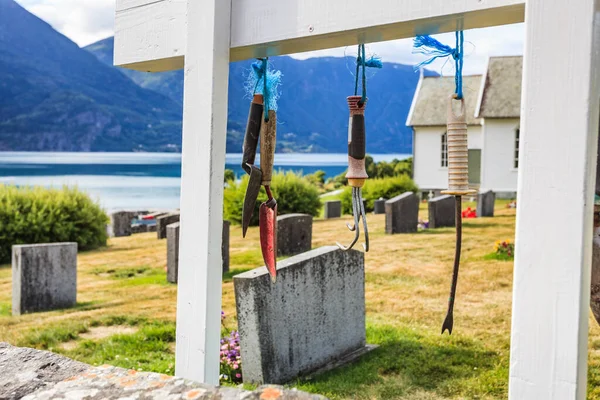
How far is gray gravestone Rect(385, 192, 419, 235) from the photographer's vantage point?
13992 millimetres

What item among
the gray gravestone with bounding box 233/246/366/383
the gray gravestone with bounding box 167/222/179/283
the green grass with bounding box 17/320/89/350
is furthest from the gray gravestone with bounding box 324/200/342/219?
the gray gravestone with bounding box 233/246/366/383

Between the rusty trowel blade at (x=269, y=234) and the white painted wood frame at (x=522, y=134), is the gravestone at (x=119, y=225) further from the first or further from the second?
the rusty trowel blade at (x=269, y=234)

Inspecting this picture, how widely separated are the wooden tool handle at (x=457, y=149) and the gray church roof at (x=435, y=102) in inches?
1068

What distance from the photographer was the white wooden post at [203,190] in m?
1.82

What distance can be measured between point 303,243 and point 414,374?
6.32m

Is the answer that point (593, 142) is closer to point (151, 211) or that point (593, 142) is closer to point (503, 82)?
point (151, 211)

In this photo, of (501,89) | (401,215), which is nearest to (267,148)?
(401,215)

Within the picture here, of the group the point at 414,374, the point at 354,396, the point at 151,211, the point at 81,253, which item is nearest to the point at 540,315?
the point at 354,396

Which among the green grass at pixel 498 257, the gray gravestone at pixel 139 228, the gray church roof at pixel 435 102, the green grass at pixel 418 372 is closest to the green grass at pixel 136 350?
the green grass at pixel 418 372

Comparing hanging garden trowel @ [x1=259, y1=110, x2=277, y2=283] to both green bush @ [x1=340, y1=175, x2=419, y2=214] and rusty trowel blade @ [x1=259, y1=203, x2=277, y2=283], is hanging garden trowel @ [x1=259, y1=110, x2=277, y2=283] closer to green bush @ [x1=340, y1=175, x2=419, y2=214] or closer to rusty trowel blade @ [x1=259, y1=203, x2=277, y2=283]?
rusty trowel blade @ [x1=259, y1=203, x2=277, y2=283]

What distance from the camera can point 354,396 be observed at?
4656 millimetres

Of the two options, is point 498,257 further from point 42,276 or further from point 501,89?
point 501,89

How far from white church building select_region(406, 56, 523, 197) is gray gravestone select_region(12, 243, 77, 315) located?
19.2 meters

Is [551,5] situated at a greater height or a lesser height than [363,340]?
greater
